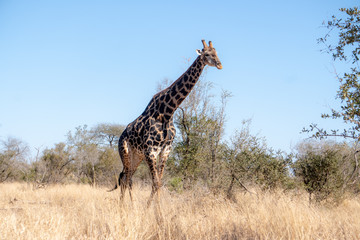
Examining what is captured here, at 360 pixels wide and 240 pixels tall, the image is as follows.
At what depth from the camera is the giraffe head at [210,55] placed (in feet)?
24.2

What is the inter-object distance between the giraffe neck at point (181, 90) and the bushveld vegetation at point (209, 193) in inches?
71.3

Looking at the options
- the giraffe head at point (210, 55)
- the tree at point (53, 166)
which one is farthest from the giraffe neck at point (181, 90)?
the tree at point (53, 166)

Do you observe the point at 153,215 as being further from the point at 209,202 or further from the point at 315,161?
the point at 315,161

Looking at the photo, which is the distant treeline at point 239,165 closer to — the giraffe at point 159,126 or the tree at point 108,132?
the giraffe at point 159,126

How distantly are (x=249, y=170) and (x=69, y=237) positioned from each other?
24.2 feet

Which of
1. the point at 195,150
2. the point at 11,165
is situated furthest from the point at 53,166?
the point at 195,150

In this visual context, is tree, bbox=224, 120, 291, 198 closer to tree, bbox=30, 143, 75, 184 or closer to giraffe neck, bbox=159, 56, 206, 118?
giraffe neck, bbox=159, 56, 206, 118

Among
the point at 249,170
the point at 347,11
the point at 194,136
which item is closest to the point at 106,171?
the point at 194,136

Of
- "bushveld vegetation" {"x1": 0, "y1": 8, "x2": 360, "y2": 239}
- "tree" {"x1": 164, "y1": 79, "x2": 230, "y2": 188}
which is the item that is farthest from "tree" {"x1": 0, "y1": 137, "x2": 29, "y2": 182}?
"tree" {"x1": 164, "y1": 79, "x2": 230, "y2": 188}

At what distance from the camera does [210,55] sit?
24.8ft

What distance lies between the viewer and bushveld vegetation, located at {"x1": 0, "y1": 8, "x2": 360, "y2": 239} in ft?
17.4

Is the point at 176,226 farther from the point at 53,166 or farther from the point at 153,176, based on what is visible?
the point at 53,166

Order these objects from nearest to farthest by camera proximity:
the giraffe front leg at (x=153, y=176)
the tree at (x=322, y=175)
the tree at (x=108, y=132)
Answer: the giraffe front leg at (x=153, y=176) < the tree at (x=322, y=175) < the tree at (x=108, y=132)

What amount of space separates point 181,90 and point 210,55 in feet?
3.24
